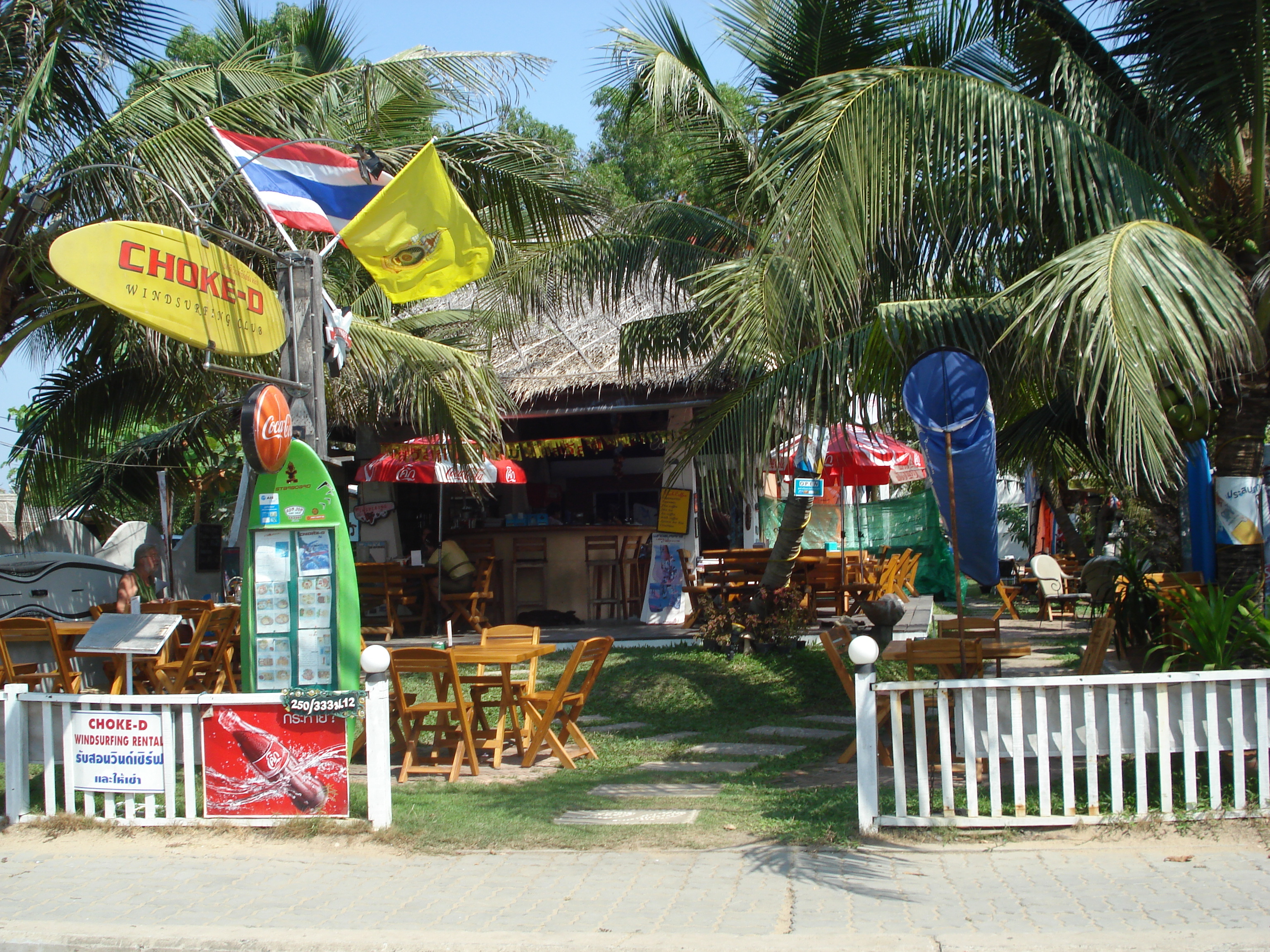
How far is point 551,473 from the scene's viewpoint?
17.3m

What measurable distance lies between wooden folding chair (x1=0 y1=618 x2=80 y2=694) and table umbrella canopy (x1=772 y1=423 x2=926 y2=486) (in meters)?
6.37

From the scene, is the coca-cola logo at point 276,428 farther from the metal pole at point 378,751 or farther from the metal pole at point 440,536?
the metal pole at point 440,536

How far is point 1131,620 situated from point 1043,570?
7.99 metres

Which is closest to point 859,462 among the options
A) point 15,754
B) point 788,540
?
point 788,540

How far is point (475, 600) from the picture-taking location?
13.3m

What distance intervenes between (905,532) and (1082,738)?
15575 mm

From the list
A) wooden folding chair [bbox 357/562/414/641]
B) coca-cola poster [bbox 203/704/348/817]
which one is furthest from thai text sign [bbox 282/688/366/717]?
wooden folding chair [bbox 357/562/414/641]

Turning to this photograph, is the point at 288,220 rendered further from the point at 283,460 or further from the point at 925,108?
the point at 925,108

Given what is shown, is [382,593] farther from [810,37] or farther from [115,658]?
[810,37]

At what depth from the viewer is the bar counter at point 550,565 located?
47.6ft

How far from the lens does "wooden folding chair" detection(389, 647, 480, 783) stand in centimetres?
704

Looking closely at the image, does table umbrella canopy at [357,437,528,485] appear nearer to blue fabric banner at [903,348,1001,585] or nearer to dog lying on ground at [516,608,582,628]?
dog lying on ground at [516,608,582,628]

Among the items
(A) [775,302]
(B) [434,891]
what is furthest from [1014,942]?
(A) [775,302]

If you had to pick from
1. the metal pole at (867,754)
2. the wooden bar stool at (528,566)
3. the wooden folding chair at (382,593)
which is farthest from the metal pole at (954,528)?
the wooden bar stool at (528,566)
